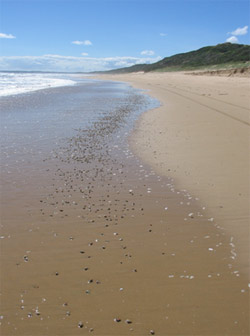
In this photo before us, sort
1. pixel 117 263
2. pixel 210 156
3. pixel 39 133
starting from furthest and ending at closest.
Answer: pixel 39 133 < pixel 210 156 < pixel 117 263

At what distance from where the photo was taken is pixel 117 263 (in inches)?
170

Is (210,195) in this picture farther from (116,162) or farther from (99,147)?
(99,147)

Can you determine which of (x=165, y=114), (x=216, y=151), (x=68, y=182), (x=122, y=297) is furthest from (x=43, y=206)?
(x=165, y=114)

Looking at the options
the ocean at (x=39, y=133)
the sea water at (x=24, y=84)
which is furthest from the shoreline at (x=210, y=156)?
the sea water at (x=24, y=84)

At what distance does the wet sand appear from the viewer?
3377 mm

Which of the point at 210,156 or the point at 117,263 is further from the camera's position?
the point at 210,156

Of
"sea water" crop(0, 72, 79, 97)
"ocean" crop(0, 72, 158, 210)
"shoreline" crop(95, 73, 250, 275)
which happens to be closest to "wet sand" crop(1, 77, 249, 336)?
"shoreline" crop(95, 73, 250, 275)

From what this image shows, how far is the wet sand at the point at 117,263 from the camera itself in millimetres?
3377

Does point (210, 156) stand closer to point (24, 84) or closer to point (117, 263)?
point (117, 263)

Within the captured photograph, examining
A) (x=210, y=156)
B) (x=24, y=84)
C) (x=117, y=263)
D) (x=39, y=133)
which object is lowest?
(x=24, y=84)

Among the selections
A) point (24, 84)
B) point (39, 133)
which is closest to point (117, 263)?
point (39, 133)

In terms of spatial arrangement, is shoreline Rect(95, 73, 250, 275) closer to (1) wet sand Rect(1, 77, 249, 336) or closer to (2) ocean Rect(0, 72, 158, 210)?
(1) wet sand Rect(1, 77, 249, 336)

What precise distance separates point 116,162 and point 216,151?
3.03 m

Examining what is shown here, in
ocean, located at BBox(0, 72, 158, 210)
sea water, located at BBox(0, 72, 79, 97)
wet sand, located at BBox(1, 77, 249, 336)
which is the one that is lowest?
sea water, located at BBox(0, 72, 79, 97)
